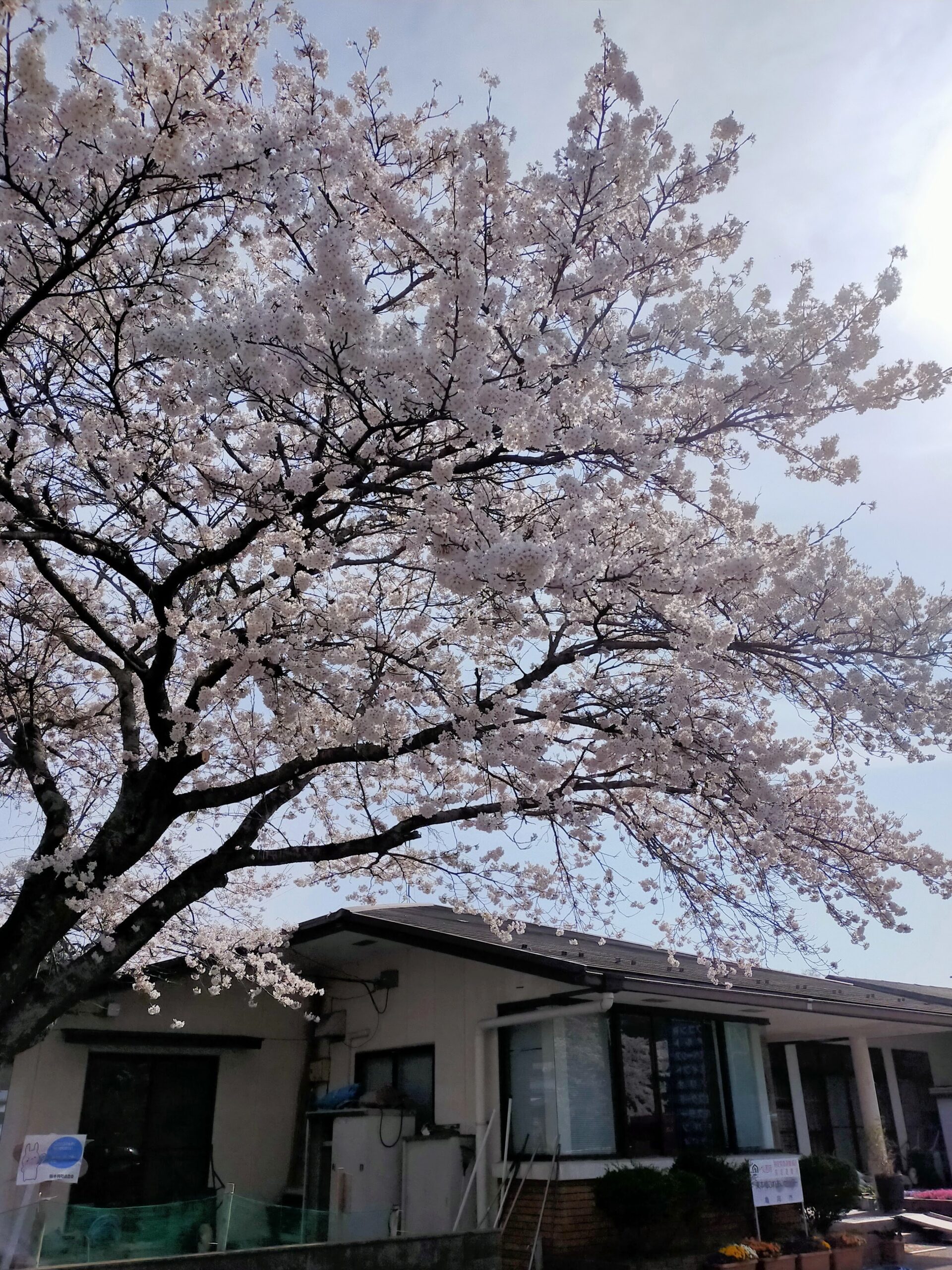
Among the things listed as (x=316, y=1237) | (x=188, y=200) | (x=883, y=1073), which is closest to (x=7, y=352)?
(x=188, y=200)

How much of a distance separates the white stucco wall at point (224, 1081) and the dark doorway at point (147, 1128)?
16 centimetres

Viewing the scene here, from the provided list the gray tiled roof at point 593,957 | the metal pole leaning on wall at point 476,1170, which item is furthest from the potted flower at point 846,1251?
the metal pole leaning on wall at point 476,1170

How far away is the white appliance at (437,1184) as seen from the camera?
928 cm

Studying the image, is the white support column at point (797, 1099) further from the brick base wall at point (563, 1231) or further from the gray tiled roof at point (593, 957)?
the brick base wall at point (563, 1231)

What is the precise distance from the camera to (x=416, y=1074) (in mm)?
10883

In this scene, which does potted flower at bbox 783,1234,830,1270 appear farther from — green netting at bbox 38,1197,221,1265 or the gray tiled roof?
green netting at bbox 38,1197,221,1265

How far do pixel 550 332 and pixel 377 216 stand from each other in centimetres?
124

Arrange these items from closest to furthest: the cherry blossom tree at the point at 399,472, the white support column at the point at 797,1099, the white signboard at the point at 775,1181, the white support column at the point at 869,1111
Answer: the cherry blossom tree at the point at 399,472
the white signboard at the point at 775,1181
the white support column at the point at 869,1111
the white support column at the point at 797,1099

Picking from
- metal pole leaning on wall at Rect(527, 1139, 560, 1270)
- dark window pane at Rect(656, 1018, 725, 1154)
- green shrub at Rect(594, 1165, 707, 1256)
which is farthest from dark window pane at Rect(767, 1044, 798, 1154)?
metal pole leaning on wall at Rect(527, 1139, 560, 1270)

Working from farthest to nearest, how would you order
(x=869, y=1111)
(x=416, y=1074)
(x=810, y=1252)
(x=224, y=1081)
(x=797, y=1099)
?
(x=797, y=1099)
(x=869, y=1111)
(x=224, y=1081)
(x=416, y=1074)
(x=810, y=1252)

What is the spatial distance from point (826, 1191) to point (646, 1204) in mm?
3767

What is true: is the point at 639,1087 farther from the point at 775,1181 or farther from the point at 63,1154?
the point at 63,1154

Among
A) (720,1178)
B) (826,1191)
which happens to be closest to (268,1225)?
(720,1178)

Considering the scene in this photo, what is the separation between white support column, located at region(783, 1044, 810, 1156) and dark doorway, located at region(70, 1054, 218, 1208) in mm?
8491
